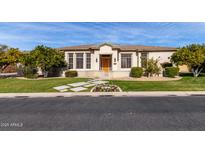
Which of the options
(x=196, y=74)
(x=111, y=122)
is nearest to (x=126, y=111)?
(x=111, y=122)

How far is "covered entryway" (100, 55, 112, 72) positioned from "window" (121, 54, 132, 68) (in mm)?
1780

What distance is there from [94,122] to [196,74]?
60.4 feet

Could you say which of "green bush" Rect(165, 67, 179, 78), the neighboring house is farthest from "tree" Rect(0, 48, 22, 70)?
"green bush" Rect(165, 67, 179, 78)

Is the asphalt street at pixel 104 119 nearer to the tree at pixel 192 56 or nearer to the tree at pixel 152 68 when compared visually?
the tree at pixel 192 56

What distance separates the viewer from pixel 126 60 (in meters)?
24.2

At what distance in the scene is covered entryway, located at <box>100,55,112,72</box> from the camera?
23.9 metres

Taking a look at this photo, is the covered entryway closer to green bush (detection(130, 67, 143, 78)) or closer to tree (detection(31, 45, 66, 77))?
green bush (detection(130, 67, 143, 78))

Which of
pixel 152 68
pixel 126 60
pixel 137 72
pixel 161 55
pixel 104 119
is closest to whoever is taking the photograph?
pixel 104 119

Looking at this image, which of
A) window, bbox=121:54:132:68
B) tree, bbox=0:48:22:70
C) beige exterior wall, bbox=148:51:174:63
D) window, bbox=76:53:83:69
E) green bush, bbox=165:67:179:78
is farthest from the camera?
beige exterior wall, bbox=148:51:174:63

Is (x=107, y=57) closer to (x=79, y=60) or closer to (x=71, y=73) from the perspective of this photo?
(x=79, y=60)

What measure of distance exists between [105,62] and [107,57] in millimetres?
733

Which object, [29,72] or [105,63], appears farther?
[105,63]

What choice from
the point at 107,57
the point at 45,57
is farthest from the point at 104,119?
the point at 107,57

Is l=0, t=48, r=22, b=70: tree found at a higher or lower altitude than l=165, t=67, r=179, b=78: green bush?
higher
